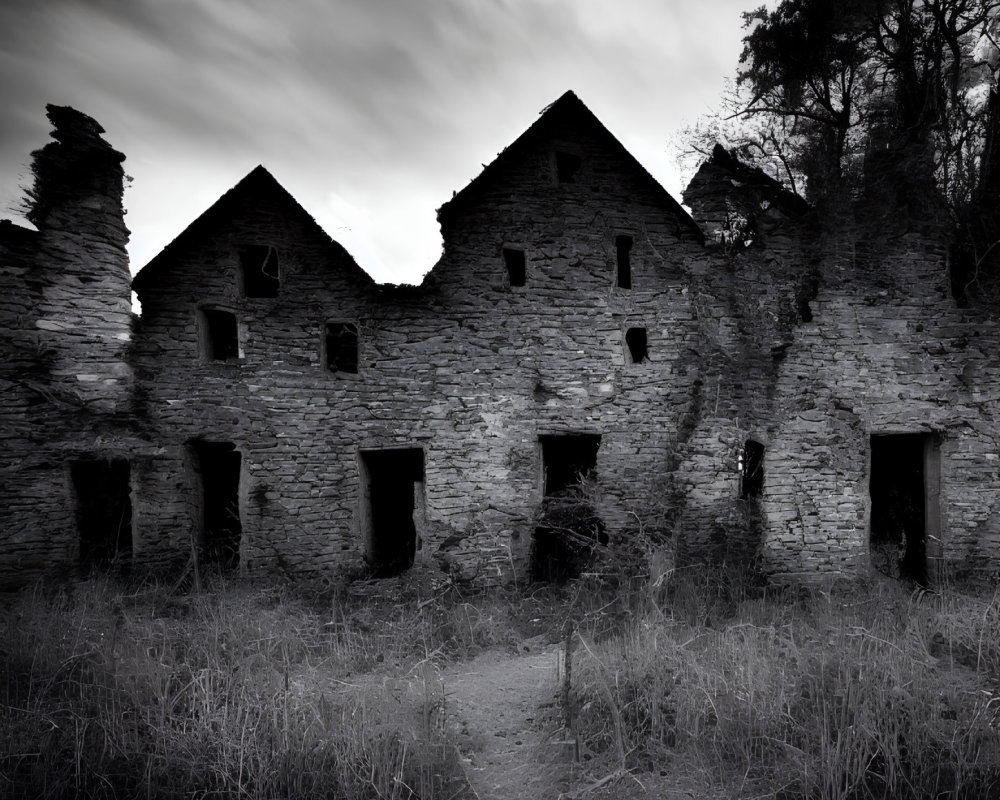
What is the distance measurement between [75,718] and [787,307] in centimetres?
963

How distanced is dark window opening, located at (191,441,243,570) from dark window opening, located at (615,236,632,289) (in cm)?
667

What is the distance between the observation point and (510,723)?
14.9 feet

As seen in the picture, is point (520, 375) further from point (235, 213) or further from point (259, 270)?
point (235, 213)

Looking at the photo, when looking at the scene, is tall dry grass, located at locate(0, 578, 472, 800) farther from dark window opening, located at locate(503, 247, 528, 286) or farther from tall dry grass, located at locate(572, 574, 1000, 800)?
dark window opening, located at locate(503, 247, 528, 286)

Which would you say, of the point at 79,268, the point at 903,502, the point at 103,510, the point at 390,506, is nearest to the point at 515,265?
the point at 390,506

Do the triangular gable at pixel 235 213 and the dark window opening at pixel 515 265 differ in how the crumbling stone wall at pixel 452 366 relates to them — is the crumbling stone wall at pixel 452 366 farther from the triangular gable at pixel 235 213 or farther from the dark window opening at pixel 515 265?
the dark window opening at pixel 515 265

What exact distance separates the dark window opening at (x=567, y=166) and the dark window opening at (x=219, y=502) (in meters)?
6.76

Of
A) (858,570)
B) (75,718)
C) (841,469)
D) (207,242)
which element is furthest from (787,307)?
(75,718)

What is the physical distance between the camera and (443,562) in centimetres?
752

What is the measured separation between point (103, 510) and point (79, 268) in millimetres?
3710

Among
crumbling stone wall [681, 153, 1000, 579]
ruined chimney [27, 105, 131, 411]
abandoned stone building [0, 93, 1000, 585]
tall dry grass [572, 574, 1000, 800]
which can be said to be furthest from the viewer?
crumbling stone wall [681, 153, 1000, 579]

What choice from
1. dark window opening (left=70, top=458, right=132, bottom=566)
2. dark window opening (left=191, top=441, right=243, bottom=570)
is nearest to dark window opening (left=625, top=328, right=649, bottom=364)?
dark window opening (left=191, top=441, right=243, bottom=570)

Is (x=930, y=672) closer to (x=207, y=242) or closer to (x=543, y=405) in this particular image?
(x=543, y=405)

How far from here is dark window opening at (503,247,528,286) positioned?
26.0 feet
